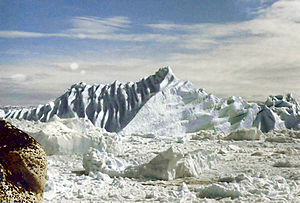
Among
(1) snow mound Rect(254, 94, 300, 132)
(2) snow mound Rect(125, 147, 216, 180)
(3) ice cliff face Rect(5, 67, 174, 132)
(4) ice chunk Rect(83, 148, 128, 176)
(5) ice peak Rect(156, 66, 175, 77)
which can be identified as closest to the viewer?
(2) snow mound Rect(125, 147, 216, 180)

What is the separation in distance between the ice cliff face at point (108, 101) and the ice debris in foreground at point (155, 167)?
41.2 feet

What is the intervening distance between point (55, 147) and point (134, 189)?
15.0ft

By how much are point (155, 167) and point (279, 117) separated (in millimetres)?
15998

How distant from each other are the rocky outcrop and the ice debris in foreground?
3519 mm

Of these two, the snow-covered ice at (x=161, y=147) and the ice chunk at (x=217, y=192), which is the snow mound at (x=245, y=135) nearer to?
the snow-covered ice at (x=161, y=147)

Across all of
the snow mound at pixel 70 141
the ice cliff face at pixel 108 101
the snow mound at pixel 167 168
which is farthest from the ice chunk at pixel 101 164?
the ice cliff face at pixel 108 101

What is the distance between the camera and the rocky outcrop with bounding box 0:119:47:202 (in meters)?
2.40

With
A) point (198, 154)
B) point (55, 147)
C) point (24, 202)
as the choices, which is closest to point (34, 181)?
point (24, 202)

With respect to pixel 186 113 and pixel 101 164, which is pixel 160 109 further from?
pixel 101 164

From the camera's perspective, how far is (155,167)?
6.14m

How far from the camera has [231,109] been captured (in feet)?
63.9

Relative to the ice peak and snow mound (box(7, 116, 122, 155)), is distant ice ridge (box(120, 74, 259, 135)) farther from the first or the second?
snow mound (box(7, 116, 122, 155))

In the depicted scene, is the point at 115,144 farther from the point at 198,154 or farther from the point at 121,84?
the point at 121,84

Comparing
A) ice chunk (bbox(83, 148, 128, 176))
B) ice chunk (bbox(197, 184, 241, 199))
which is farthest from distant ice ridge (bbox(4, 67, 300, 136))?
ice chunk (bbox(197, 184, 241, 199))
